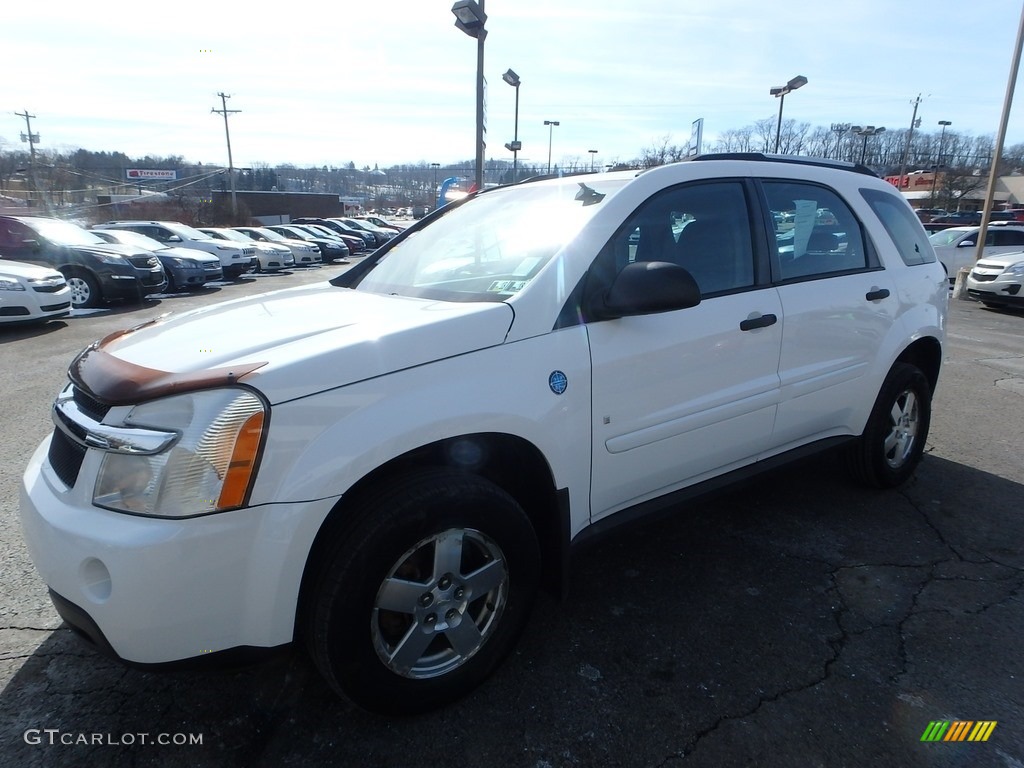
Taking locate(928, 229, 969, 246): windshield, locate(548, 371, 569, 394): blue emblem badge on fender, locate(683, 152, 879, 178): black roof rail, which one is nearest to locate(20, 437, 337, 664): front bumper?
locate(548, 371, 569, 394): blue emblem badge on fender

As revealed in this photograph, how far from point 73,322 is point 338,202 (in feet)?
206

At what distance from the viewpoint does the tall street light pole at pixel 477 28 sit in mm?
8148

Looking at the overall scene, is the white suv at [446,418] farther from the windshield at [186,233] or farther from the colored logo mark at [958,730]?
the windshield at [186,233]

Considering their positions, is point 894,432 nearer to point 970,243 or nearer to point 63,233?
point 63,233

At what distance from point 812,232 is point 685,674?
227 centimetres

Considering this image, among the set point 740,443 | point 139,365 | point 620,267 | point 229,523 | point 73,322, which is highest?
point 620,267

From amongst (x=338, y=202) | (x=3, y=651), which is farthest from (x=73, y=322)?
(x=338, y=202)

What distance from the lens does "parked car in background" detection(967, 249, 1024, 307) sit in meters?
12.0

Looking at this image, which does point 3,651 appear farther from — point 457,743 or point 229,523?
point 457,743

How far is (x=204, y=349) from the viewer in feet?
6.78

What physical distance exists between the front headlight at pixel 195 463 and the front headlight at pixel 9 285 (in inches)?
344

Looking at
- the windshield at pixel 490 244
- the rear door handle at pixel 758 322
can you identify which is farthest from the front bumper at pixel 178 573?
the rear door handle at pixel 758 322

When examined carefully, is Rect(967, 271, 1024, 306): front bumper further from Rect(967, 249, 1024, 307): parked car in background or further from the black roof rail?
the black roof rail

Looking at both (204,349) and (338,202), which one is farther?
(338,202)
